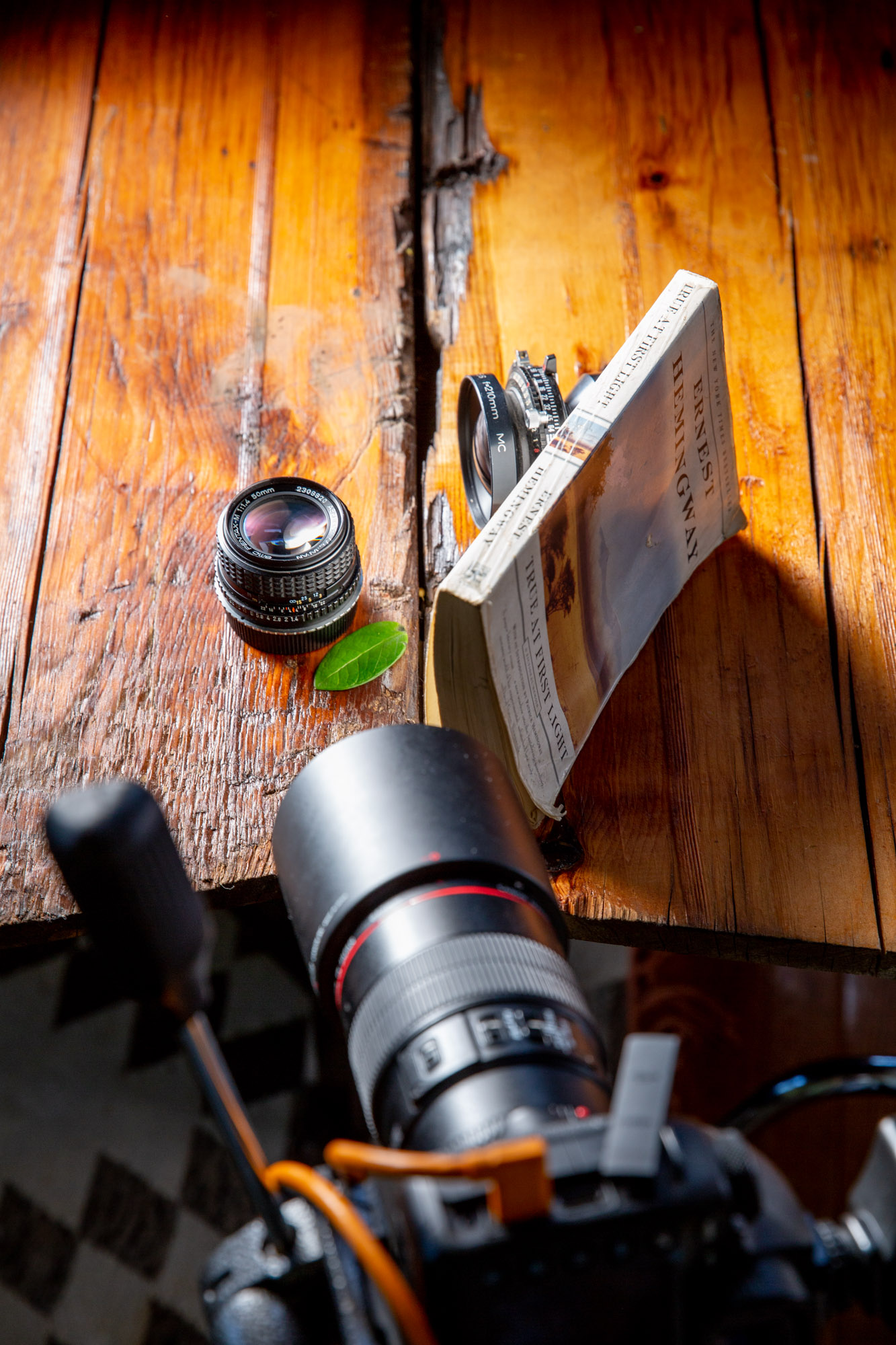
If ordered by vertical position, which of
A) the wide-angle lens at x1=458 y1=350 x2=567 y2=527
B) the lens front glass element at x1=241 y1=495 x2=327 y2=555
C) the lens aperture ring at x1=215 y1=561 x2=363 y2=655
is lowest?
the lens aperture ring at x1=215 y1=561 x2=363 y2=655

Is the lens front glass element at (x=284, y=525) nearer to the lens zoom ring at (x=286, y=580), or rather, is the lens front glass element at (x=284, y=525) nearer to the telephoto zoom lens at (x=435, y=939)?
the lens zoom ring at (x=286, y=580)

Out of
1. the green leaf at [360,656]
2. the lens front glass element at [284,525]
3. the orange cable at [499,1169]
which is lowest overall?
the green leaf at [360,656]

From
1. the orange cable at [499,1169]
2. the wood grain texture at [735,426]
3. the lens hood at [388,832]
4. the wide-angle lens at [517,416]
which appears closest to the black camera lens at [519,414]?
the wide-angle lens at [517,416]

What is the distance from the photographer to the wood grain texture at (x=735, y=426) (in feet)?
2.56

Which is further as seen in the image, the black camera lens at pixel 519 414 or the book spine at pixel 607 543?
the black camera lens at pixel 519 414

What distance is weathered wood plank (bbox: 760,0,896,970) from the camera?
859mm

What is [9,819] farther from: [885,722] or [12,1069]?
[12,1069]

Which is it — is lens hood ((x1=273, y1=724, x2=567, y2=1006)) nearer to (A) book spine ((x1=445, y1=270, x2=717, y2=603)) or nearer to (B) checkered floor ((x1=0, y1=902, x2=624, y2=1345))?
(A) book spine ((x1=445, y1=270, x2=717, y2=603))

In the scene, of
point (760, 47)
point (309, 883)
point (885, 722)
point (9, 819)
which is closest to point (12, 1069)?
point (9, 819)

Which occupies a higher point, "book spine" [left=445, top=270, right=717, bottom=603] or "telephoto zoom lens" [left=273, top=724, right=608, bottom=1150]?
"book spine" [left=445, top=270, right=717, bottom=603]

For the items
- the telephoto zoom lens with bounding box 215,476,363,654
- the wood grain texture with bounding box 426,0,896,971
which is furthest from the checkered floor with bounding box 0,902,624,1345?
the telephoto zoom lens with bounding box 215,476,363,654

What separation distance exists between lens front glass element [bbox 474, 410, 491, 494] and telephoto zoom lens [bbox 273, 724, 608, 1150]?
378 millimetres

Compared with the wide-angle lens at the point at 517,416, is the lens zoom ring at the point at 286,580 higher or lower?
lower

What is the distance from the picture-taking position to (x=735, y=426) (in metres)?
1.01
